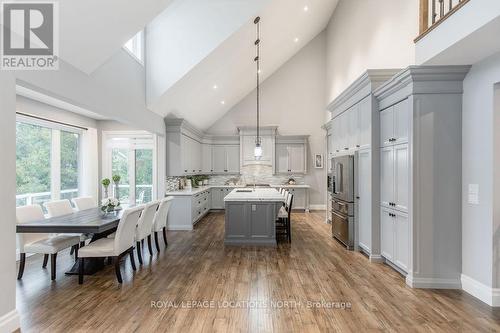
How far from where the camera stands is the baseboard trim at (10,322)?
2252 mm

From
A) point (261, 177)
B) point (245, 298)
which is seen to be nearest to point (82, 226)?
point (245, 298)

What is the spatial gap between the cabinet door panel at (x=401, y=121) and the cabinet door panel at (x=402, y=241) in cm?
98

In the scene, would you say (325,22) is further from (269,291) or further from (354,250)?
(269,291)

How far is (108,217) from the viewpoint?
385 cm

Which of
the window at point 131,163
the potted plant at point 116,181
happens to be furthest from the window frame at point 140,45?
the window at point 131,163

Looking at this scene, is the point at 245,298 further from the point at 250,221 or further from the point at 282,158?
the point at 282,158

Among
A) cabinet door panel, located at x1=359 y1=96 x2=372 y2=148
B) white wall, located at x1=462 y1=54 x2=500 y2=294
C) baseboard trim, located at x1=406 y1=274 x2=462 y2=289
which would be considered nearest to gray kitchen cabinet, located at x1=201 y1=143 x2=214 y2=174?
cabinet door panel, located at x1=359 y1=96 x2=372 y2=148

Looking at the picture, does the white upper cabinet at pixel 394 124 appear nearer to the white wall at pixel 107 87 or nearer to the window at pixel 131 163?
the white wall at pixel 107 87

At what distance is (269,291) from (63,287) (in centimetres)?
242

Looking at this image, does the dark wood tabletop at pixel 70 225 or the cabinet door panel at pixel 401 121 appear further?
the cabinet door panel at pixel 401 121

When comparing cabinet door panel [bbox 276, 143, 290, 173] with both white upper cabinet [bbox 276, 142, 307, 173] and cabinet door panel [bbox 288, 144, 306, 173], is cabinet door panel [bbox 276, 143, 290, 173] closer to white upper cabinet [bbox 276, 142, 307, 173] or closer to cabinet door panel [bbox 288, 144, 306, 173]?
white upper cabinet [bbox 276, 142, 307, 173]

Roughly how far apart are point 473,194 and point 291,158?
5.98m

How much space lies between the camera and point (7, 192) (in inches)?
91.8

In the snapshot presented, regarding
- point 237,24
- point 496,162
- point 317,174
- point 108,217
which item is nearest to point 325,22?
point 317,174
